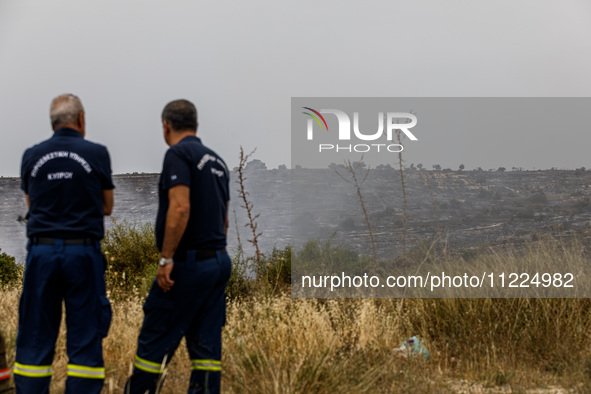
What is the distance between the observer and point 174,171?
170 inches

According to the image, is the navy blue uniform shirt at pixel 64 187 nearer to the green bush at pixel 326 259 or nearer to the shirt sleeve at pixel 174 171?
the shirt sleeve at pixel 174 171

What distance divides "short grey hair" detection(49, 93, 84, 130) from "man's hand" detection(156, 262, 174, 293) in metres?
1.21

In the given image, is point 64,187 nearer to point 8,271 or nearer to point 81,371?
point 81,371

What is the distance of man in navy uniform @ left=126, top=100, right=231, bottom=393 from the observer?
4.33m

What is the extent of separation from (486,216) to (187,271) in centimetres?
1352

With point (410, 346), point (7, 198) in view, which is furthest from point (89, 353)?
point (7, 198)

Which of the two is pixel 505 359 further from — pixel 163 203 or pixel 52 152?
pixel 52 152

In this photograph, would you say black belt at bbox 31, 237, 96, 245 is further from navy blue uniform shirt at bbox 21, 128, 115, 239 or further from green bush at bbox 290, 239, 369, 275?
green bush at bbox 290, 239, 369, 275

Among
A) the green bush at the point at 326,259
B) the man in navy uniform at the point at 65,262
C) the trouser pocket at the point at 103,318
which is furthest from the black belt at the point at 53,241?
the green bush at the point at 326,259

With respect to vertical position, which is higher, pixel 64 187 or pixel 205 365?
pixel 64 187

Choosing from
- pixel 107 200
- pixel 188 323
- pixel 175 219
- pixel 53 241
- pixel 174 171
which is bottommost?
pixel 188 323

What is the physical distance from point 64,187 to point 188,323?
1232 millimetres

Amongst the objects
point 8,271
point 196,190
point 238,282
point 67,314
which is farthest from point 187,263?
point 8,271

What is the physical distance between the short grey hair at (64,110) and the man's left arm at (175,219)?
3.01ft
